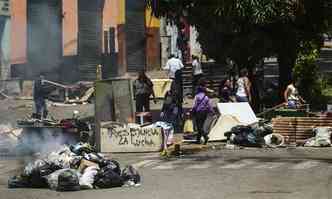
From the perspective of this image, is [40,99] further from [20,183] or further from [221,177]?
[221,177]

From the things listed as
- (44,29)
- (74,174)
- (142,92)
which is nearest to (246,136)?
(142,92)

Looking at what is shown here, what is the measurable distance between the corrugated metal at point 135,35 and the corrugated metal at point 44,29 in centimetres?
310

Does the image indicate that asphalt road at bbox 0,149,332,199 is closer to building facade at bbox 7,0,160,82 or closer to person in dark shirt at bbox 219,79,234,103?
building facade at bbox 7,0,160,82

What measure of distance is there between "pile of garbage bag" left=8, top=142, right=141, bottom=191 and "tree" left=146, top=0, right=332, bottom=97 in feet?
25.2

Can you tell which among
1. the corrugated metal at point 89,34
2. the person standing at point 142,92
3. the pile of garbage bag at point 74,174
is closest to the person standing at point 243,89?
the person standing at point 142,92

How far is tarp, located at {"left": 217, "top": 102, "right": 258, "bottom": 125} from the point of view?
1720 centimetres

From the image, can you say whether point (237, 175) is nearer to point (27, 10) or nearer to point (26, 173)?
point (26, 173)

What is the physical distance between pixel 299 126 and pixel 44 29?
5.95 metres

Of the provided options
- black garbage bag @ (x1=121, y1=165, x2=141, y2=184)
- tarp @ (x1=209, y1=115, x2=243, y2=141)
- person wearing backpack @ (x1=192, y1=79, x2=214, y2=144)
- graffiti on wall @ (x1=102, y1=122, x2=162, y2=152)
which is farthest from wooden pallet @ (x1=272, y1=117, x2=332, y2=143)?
black garbage bag @ (x1=121, y1=165, x2=141, y2=184)

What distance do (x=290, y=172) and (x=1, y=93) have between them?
13.4 meters

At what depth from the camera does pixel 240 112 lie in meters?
17.5

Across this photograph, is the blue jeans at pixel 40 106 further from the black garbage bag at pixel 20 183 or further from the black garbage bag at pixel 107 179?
the black garbage bag at pixel 107 179

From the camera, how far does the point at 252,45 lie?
1936 centimetres

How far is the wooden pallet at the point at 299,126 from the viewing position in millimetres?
16391
